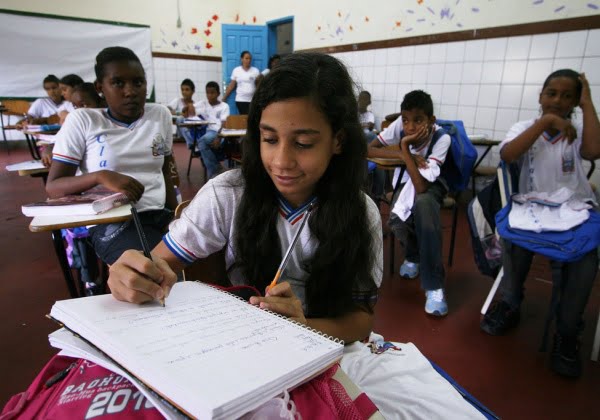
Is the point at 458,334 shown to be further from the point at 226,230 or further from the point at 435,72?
the point at 435,72

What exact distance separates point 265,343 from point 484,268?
5.86 ft

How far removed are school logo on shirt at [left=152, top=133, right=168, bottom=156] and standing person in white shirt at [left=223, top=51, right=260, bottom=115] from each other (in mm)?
4977

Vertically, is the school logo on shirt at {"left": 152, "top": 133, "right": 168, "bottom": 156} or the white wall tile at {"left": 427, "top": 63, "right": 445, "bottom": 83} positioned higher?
the white wall tile at {"left": 427, "top": 63, "right": 445, "bottom": 83}

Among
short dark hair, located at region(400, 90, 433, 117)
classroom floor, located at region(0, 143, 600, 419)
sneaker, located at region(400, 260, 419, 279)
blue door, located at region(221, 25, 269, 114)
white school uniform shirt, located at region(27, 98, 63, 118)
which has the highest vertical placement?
blue door, located at region(221, 25, 269, 114)

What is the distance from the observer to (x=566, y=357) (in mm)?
1509

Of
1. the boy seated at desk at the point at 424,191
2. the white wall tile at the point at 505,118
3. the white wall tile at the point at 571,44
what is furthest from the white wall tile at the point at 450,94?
the boy seated at desk at the point at 424,191

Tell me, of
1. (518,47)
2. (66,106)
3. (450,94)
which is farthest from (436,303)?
(66,106)

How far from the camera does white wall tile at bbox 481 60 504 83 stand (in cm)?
372

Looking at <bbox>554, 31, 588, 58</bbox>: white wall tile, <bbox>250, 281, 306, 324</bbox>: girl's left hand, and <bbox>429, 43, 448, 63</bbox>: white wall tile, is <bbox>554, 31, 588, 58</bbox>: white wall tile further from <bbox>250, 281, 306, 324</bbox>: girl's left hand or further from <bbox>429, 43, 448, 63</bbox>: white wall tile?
<bbox>250, 281, 306, 324</bbox>: girl's left hand

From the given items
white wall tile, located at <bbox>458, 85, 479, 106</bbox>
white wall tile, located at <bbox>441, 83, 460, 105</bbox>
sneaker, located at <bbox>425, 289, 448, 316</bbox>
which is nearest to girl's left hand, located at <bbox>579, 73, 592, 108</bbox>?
sneaker, located at <bbox>425, 289, 448, 316</bbox>

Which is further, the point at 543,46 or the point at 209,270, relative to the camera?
the point at 543,46

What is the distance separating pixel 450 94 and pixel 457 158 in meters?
2.45

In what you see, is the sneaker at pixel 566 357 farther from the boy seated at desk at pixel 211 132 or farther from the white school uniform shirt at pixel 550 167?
the boy seated at desk at pixel 211 132

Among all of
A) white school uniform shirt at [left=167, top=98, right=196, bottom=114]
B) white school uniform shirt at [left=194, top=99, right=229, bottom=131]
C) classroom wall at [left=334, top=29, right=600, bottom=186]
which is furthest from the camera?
white school uniform shirt at [left=167, top=98, right=196, bottom=114]
